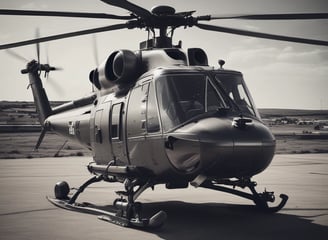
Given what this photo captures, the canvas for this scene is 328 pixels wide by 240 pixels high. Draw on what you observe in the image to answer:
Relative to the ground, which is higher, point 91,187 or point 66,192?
point 66,192

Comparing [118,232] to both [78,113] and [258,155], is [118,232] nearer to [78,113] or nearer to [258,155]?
[258,155]

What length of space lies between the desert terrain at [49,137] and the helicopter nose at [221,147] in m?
21.2

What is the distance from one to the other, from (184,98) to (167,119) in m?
0.47

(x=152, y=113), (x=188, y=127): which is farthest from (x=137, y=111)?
(x=188, y=127)

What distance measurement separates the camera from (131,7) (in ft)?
26.6

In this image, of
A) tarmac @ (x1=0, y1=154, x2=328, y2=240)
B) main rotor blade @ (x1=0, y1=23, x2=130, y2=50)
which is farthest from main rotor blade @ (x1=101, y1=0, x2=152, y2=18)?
tarmac @ (x1=0, y1=154, x2=328, y2=240)

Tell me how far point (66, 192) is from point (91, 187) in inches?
131

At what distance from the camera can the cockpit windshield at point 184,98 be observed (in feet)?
25.0

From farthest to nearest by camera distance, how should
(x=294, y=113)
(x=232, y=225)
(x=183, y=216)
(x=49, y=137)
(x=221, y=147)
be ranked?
1. (x=294, y=113)
2. (x=49, y=137)
3. (x=183, y=216)
4. (x=232, y=225)
5. (x=221, y=147)

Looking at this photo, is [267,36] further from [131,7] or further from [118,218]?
[118,218]

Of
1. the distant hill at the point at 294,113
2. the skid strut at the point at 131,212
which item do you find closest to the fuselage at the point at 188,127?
the skid strut at the point at 131,212

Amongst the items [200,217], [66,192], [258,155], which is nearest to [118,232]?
[200,217]

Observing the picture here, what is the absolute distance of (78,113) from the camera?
11898 mm

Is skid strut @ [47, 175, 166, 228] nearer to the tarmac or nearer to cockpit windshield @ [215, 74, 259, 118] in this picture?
the tarmac
